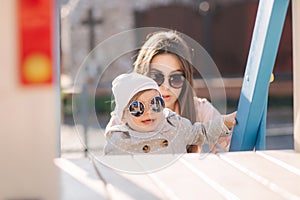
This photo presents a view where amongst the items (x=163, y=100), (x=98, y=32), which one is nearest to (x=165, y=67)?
(x=163, y=100)

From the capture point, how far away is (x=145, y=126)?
1490mm

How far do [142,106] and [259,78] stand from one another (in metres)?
0.33

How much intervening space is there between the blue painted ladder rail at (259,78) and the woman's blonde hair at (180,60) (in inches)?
6.1

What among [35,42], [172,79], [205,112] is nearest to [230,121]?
[205,112]

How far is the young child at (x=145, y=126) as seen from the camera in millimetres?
1463

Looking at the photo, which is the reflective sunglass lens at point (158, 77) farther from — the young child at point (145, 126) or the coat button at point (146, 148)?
the coat button at point (146, 148)

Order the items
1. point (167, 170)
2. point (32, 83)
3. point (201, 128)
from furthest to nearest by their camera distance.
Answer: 1. point (201, 128)
2. point (167, 170)
3. point (32, 83)

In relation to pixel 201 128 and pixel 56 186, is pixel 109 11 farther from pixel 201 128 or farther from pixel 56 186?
pixel 56 186

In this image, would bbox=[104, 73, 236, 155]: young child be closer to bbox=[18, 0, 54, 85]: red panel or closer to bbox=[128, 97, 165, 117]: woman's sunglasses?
bbox=[128, 97, 165, 117]: woman's sunglasses

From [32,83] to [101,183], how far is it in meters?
0.52

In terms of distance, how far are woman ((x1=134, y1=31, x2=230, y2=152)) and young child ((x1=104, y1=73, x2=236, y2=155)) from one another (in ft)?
0.13

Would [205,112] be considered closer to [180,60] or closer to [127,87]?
[180,60]

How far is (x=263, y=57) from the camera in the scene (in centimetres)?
144

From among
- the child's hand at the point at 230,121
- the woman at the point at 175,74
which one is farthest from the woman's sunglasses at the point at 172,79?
the child's hand at the point at 230,121
